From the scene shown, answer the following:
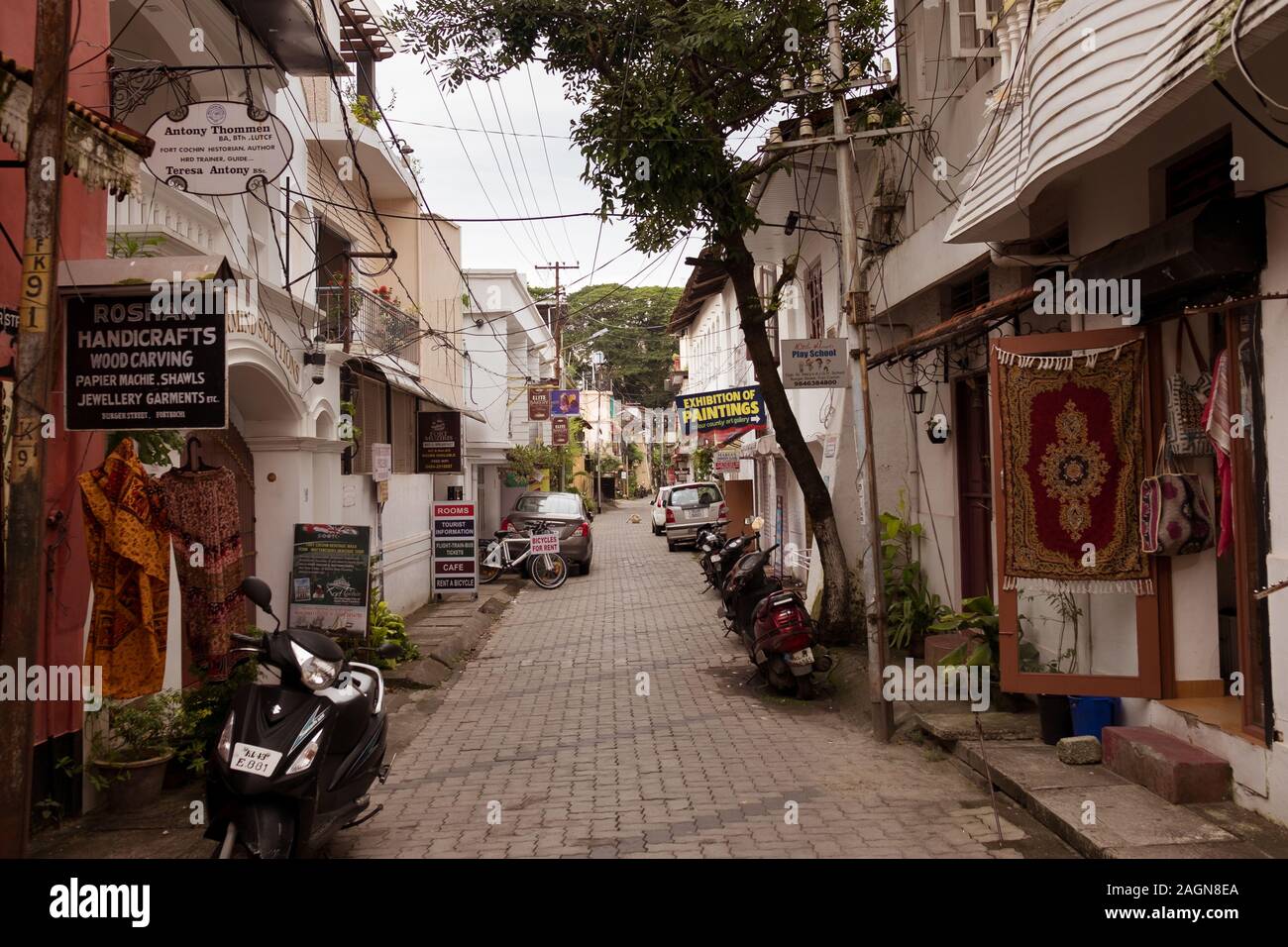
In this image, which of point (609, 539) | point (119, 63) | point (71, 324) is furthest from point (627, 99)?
point (609, 539)

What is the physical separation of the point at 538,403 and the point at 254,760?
25.3 meters

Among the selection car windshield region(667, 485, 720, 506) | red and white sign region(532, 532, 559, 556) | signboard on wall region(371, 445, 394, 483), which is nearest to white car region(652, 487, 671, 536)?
car windshield region(667, 485, 720, 506)

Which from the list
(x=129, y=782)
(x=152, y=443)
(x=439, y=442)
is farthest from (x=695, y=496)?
(x=129, y=782)

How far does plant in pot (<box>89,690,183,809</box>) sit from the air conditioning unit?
26.3 feet

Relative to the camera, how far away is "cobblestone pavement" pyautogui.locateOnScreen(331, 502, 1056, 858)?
17.4ft

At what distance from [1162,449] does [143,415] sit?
5.93 metres

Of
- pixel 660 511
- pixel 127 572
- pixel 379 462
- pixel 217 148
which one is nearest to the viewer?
pixel 127 572

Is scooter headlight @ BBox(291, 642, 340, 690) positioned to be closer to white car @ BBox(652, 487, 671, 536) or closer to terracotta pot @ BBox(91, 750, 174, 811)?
terracotta pot @ BBox(91, 750, 174, 811)

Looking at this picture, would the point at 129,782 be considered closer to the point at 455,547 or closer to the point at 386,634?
the point at 386,634

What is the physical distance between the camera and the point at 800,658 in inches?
356

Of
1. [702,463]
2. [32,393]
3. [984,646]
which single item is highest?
[702,463]

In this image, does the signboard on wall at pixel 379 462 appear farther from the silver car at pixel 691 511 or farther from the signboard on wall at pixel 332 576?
the silver car at pixel 691 511

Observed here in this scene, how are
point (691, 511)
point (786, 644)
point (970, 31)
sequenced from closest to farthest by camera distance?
point (970, 31), point (786, 644), point (691, 511)
